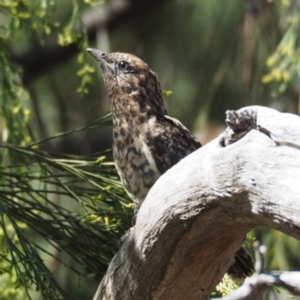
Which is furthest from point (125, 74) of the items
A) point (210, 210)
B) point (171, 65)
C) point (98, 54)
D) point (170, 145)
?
point (171, 65)

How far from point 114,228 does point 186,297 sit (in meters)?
0.65

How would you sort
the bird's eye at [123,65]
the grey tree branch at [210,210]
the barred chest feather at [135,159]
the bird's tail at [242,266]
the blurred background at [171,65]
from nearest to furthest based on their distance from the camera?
the grey tree branch at [210,210], the bird's tail at [242,266], the barred chest feather at [135,159], the bird's eye at [123,65], the blurred background at [171,65]

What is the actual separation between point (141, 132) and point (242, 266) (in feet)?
2.41

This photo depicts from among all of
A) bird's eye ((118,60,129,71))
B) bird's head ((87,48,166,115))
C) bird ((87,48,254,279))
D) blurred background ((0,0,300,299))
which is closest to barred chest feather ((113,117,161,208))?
bird ((87,48,254,279))

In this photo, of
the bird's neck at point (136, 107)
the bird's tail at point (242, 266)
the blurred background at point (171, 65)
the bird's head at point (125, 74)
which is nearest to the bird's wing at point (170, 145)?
the bird's neck at point (136, 107)

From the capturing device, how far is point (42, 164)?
384cm

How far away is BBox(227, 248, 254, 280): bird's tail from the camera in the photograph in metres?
3.37

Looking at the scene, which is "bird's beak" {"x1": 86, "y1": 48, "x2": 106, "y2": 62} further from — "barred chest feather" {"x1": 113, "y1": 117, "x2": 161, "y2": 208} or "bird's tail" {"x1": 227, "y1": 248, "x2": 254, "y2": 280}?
"bird's tail" {"x1": 227, "y1": 248, "x2": 254, "y2": 280}

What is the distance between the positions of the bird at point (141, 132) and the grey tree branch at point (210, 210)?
493 mm

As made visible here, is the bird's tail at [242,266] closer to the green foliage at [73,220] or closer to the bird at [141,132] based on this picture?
the bird at [141,132]

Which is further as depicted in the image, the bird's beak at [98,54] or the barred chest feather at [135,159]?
the bird's beak at [98,54]

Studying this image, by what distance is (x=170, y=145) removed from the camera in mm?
3719

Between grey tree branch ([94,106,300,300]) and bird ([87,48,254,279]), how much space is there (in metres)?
0.49

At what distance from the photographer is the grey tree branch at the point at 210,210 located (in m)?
2.34
